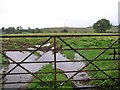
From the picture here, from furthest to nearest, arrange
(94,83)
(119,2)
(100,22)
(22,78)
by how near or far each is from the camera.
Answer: (100,22)
(22,78)
(119,2)
(94,83)

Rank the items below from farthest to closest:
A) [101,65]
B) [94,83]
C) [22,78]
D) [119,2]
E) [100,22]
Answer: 1. [100,22]
2. [101,65]
3. [22,78]
4. [119,2]
5. [94,83]

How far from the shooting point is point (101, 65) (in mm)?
13688

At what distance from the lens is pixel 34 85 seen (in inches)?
304

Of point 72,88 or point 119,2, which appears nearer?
point 72,88

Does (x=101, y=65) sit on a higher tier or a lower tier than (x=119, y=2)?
lower

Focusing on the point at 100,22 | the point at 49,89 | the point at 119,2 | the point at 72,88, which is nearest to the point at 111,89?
the point at 72,88

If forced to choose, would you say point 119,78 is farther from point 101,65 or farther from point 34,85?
point 101,65

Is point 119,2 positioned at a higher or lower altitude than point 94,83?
higher

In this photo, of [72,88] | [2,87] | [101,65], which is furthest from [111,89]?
[101,65]

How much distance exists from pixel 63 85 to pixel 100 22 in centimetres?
6490

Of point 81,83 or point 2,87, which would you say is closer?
point 2,87

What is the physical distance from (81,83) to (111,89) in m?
2.00

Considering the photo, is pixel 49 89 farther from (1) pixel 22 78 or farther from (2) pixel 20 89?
(1) pixel 22 78

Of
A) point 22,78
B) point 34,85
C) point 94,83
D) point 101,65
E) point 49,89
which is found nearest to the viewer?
point 49,89
